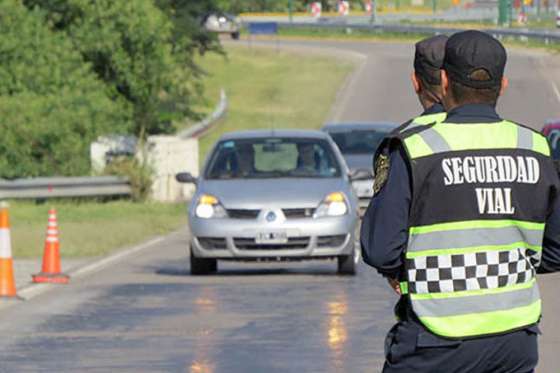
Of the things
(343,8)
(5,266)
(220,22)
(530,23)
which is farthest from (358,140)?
(220,22)

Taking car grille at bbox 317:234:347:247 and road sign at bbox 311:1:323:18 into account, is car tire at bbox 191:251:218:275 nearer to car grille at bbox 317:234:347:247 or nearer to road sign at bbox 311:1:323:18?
car grille at bbox 317:234:347:247

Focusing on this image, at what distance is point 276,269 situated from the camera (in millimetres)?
18031

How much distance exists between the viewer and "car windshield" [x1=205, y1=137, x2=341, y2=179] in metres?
17.6

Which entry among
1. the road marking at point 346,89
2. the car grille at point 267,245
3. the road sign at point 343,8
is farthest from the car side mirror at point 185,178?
the road marking at point 346,89

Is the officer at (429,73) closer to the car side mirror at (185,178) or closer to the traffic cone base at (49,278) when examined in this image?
the traffic cone base at (49,278)

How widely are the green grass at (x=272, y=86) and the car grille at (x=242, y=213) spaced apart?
26.5 m

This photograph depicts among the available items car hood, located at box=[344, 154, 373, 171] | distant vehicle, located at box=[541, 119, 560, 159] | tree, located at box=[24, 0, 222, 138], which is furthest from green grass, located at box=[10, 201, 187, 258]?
tree, located at box=[24, 0, 222, 138]

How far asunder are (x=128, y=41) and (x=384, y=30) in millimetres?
11411

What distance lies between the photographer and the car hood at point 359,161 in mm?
26031

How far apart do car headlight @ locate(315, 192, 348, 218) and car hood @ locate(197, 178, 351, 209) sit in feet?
0.19

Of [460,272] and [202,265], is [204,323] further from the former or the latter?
[460,272]

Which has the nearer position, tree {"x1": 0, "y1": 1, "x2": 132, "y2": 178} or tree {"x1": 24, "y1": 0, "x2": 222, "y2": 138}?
tree {"x1": 0, "y1": 1, "x2": 132, "y2": 178}

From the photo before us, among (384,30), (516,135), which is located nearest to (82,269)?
(384,30)

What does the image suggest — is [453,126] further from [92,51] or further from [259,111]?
[259,111]
